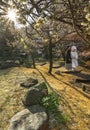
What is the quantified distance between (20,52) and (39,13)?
28070mm

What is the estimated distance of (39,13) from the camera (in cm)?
588

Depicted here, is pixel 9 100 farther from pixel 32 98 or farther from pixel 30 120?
pixel 30 120

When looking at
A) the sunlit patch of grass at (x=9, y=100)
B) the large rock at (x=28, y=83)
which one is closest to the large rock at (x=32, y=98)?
the sunlit patch of grass at (x=9, y=100)

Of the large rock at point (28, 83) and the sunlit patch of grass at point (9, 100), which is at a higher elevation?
the large rock at point (28, 83)

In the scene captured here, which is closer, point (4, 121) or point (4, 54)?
point (4, 121)

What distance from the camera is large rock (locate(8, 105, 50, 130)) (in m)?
8.01

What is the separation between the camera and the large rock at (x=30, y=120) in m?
8.01

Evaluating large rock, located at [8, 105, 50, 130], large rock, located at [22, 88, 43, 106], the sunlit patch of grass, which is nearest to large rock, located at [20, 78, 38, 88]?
the sunlit patch of grass

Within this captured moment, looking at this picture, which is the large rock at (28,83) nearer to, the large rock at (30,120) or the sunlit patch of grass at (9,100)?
the sunlit patch of grass at (9,100)

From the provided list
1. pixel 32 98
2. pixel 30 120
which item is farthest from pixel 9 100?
pixel 30 120

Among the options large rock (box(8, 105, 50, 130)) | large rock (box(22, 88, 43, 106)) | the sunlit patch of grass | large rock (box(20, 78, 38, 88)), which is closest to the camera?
large rock (box(8, 105, 50, 130))

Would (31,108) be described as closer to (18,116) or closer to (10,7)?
(18,116)

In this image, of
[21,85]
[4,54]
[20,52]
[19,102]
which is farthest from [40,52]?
[19,102]

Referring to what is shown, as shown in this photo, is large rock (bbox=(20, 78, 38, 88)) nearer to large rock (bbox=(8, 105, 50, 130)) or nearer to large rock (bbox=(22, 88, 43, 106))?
large rock (bbox=(22, 88, 43, 106))
